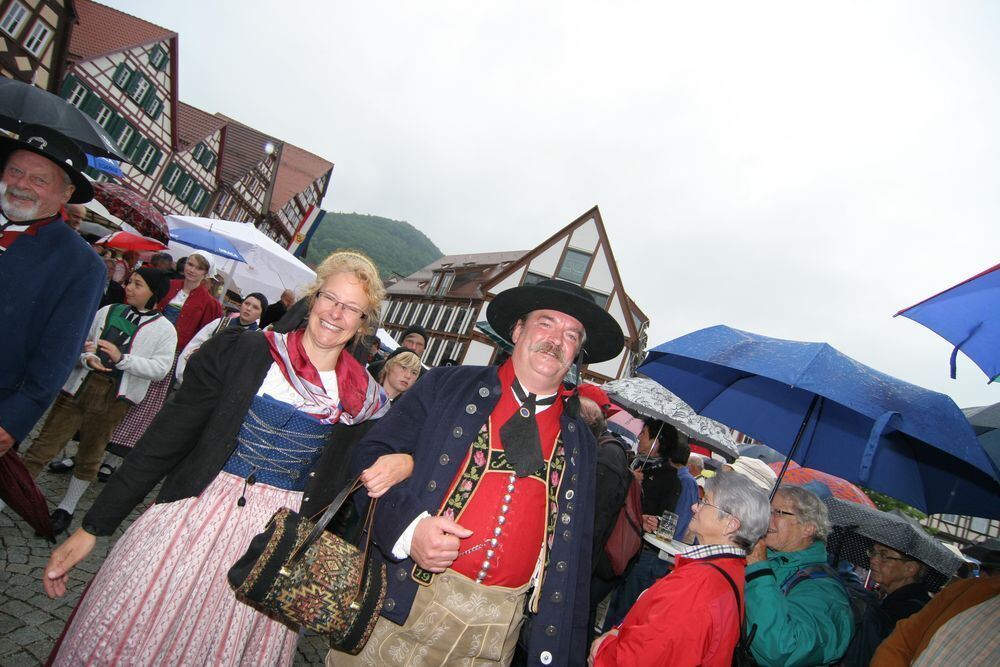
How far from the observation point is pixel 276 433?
7.87 ft

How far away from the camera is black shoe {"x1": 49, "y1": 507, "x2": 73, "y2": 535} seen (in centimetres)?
413

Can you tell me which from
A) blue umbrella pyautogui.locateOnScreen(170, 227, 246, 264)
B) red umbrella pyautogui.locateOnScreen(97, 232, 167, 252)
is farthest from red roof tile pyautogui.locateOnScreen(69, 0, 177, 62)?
red umbrella pyautogui.locateOnScreen(97, 232, 167, 252)

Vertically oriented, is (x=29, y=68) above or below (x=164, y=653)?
above

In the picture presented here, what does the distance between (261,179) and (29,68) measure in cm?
2360

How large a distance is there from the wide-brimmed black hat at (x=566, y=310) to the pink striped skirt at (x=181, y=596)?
1.55 meters

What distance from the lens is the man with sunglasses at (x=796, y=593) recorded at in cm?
271

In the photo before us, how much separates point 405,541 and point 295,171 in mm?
54972

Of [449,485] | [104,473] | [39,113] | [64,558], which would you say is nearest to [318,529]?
[449,485]

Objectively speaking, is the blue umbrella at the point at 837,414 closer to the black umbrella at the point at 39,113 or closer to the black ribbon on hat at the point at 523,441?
the black ribbon on hat at the point at 523,441

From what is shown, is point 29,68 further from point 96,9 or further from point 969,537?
point 969,537

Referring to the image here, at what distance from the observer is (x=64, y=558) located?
1981 mm

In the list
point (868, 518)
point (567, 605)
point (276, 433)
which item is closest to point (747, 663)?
point (567, 605)

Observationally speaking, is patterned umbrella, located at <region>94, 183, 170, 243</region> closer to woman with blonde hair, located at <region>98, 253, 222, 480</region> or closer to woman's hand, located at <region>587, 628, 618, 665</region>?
woman with blonde hair, located at <region>98, 253, 222, 480</region>

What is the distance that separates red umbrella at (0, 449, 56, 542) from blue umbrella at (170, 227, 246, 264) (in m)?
8.77
